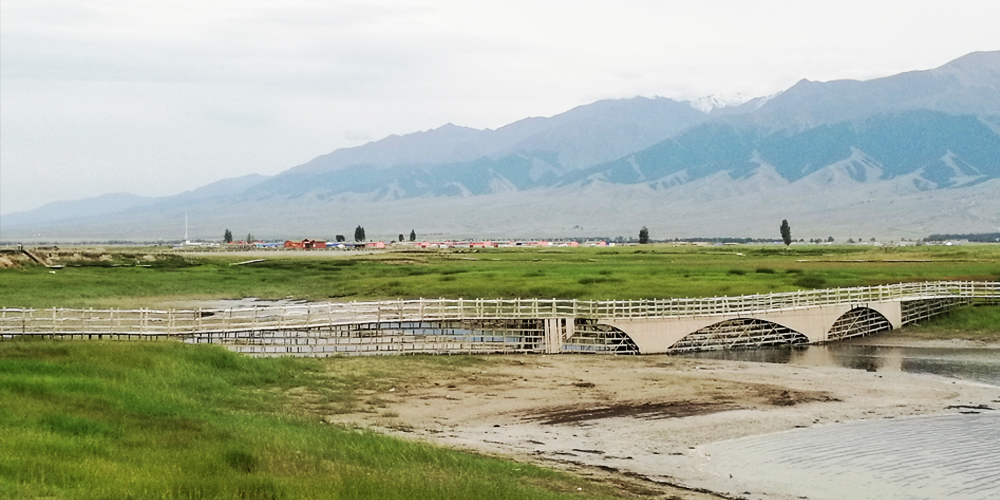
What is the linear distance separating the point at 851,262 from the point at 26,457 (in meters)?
105

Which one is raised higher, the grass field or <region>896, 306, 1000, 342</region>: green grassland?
the grass field

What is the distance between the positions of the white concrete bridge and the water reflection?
1.65 metres

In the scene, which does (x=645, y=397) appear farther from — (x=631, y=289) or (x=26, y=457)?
(x=631, y=289)

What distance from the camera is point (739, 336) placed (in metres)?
60.6

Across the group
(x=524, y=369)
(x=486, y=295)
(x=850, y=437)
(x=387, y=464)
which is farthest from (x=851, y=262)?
(x=387, y=464)

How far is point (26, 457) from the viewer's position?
64.8 feet

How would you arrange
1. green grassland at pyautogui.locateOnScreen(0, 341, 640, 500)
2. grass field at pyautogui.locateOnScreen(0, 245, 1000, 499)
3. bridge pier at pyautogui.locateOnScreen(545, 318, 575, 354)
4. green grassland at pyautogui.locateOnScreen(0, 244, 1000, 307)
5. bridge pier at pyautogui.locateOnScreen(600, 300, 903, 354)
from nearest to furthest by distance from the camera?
green grassland at pyautogui.locateOnScreen(0, 341, 640, 500) → grass field at pyautogui.locateOnScreen(0, 245, 1000, 499) → bridge pier at pyautogui.locateOnScreen(545, 318, 575, 354) → bridge pier at pyautogui.locateOnScreen(600, 300, 903, 354) → green grassland at pyautogui.locateOnScreen(0, 244, 1000, 307)

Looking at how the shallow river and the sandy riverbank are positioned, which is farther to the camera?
the sandy riverbank

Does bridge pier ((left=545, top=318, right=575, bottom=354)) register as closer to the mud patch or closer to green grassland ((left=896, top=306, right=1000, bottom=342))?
the mud patch

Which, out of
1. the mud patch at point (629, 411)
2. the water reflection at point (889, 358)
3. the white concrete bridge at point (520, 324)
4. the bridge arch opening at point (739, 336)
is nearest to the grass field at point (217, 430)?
the white concrete bridge at point (520, 324)

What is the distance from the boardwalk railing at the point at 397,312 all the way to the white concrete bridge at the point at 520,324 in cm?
10

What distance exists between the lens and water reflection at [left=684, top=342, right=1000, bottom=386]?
5019 cm

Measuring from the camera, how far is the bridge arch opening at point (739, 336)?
58.5 meters

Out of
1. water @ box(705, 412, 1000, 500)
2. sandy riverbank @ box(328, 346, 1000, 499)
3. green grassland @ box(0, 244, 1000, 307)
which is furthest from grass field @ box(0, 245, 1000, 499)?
green grassland @ box(0, 244, 1000, 307)
